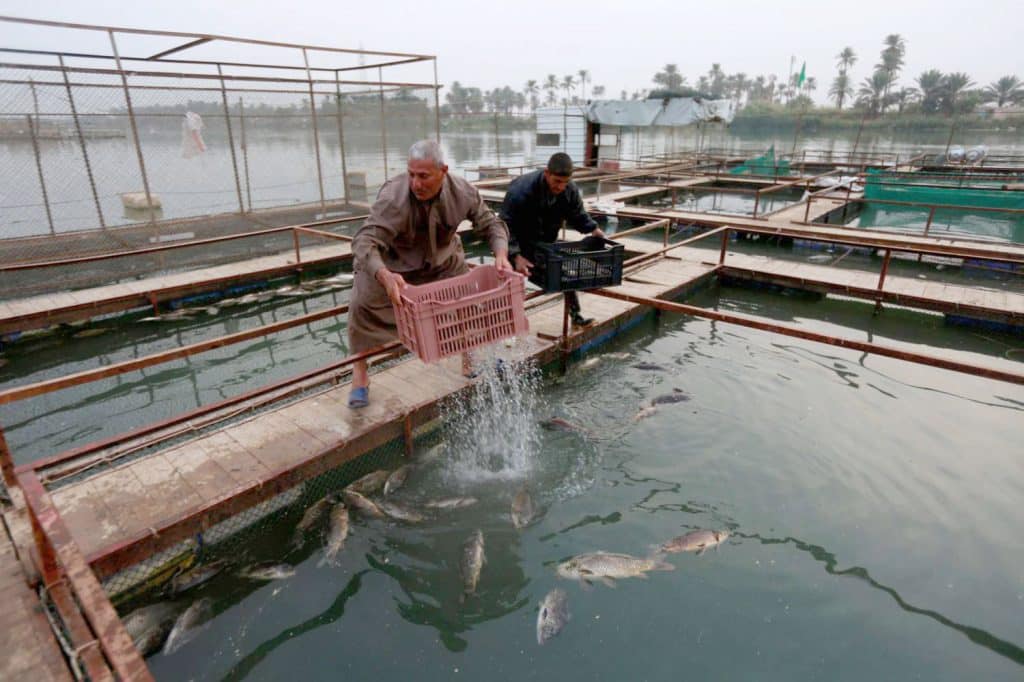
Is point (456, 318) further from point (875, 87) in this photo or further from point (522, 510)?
point (875, 87)

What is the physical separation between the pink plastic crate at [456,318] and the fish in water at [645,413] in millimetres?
2132

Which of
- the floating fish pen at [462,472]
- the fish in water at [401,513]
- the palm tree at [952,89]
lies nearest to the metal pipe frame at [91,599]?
the floating fish pen at [462,472]

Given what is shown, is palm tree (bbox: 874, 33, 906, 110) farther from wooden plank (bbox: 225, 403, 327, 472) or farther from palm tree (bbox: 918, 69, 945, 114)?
wooden plank (bbox: 225, 403, 327, 472)

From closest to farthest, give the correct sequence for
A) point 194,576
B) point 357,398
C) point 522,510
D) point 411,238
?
point 194,576 < point 411,238 < point 522,510 < point 357,398

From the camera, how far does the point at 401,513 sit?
3994 millimetres

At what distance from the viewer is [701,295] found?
30.1 feet

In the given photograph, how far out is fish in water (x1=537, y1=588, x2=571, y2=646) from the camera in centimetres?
312

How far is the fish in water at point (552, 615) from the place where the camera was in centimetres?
312

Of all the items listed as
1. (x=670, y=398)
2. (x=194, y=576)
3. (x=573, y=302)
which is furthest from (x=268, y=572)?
(x=573, y=302)

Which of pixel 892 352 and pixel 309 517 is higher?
pixel 892 352

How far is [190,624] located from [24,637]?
2.39ft

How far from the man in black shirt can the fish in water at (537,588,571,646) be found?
263cm

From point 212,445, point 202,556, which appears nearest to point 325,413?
point 212,445

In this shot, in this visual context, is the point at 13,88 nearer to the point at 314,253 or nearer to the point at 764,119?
the point at 314,253
